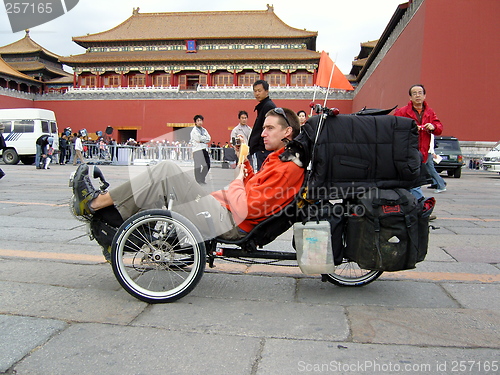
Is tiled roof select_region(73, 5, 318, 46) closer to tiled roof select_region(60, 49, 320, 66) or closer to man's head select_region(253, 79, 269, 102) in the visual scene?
tiled roof select_region(60, 49, 320, 66)

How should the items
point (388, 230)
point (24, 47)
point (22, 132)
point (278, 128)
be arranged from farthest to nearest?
1. point (24, 47)
2. point (22, 132)
3. point (278, 128)
4. point (388, 230)

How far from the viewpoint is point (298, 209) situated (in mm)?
2494

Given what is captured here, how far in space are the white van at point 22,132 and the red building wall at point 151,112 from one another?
1336 centimetres

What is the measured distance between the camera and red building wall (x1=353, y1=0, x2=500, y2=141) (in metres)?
15.3

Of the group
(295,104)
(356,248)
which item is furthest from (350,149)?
(295,104)

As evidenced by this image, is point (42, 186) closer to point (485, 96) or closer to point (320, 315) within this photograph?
point (320, 315)

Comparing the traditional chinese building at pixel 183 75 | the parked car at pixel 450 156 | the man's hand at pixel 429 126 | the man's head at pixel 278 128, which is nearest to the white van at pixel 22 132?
the traditional chinese building at pixel 183 75

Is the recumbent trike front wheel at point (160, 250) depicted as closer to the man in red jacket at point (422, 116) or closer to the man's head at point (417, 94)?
the man in red jacket at point (422, 116)

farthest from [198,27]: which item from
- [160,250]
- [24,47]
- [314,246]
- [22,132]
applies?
[314,246]

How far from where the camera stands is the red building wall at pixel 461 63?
15.3 m

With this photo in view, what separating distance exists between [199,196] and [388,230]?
3.52 ft

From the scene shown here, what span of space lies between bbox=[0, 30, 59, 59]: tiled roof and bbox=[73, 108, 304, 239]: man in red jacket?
39.1 m

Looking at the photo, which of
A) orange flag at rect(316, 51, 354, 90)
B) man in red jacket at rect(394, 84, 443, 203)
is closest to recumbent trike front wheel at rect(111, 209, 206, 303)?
orange flag at rect(316, 51, 354, 90)

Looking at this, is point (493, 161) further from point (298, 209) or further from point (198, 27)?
point (198, 27)
